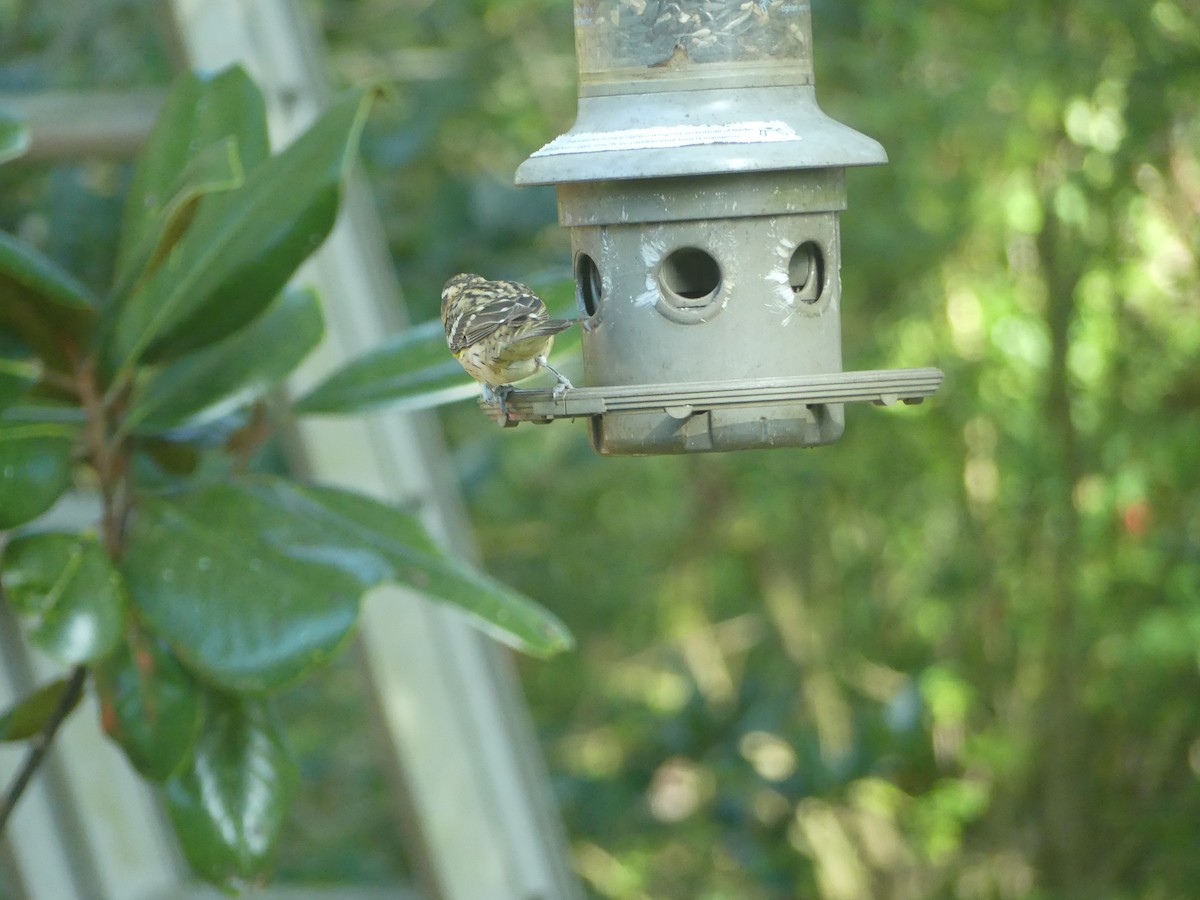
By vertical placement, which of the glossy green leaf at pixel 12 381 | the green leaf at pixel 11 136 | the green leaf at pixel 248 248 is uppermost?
the green leaf at pixel 11 136

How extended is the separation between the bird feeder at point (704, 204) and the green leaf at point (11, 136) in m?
0.54

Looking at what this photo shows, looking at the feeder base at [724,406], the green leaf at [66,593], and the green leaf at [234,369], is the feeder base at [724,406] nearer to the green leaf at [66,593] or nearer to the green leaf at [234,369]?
the green leaf at [234,369]

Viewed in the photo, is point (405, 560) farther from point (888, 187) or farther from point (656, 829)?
point (888, 187)

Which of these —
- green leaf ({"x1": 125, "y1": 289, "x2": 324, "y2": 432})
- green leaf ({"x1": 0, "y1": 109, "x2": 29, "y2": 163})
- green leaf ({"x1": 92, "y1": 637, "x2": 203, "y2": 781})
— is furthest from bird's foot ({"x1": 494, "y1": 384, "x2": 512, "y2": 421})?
green leaf ({"x1": 0, "y1": 109, "x2": 29, "y2": 163})

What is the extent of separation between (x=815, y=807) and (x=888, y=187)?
5.73 feet

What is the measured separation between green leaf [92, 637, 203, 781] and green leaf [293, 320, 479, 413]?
1.24 feet

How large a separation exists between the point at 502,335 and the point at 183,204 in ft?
1.19

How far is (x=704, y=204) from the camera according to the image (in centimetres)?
198

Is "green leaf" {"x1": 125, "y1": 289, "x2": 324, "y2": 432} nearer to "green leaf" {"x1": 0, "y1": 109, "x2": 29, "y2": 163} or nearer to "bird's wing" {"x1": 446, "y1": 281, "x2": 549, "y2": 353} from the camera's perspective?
"bird's wing" {"x1": 446, "y1": 281, "x2": 549, "y2": 353}

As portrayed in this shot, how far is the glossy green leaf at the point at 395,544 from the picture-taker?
6.08 ft

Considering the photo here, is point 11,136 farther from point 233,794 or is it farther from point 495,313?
point 233,794

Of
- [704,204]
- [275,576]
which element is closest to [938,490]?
[704,204]

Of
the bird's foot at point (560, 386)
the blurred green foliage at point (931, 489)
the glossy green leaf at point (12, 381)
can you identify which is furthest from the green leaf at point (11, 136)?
the blurred green foliage at point (931, 489)

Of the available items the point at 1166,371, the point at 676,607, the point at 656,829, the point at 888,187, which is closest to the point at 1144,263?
the point at 1166,371
